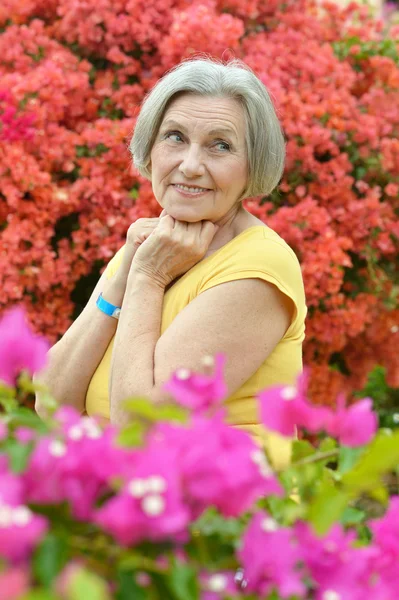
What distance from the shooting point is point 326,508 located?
927 mm

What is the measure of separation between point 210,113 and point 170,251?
38cm

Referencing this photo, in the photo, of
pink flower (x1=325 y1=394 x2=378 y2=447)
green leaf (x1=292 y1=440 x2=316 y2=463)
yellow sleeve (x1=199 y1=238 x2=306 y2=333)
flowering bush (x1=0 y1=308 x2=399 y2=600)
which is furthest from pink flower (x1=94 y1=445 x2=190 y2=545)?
yellow sleeve (x1=199 y1=238 x2=306 y2=333)

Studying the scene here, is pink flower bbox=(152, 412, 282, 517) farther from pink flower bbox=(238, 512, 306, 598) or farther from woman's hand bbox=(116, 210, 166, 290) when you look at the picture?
woman's hand bbox=(116, 210, 166, 290)

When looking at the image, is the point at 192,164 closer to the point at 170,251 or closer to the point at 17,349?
the point at 170,251

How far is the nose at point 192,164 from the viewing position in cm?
251

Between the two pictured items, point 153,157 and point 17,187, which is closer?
point 153,157

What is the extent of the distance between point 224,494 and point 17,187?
308cm

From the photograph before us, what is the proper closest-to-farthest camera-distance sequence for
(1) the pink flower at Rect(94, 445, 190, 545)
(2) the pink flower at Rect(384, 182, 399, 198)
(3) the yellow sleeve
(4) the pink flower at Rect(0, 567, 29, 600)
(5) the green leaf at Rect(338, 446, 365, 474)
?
(4) the pink flower at Rect(0, 567, 29, 600) < (1) the pink flower at Rect(94, 445, 190, 545) < (5) the green leaf at Rect(338, 446, 365, 474) < (3) the yellow sleeve < (2) the pink flower at Rect(384, 182, 399, 198)

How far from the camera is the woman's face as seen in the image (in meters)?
2.52

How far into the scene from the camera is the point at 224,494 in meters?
0.85

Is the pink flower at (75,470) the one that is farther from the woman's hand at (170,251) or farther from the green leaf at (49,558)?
the woman's hand at (170,251)

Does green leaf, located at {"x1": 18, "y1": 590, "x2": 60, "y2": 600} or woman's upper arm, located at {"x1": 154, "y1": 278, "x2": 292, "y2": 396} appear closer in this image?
green leaf, located at {"x1": 18, "y1": 590, "x2": 60, "y2": 600}

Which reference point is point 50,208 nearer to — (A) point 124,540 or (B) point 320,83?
(B) point 320,83

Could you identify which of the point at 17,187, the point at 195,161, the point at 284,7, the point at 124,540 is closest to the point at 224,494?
the point at 124,540
